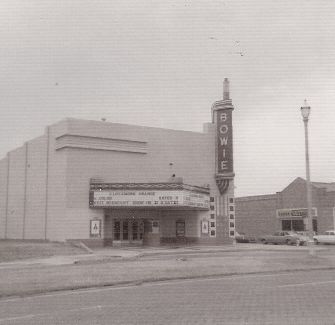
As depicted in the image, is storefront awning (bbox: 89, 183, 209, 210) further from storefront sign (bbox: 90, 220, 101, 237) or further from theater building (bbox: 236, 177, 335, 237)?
theater building (bbox: 236, 177, 335, 237)

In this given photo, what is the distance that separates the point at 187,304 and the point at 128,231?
2742 centimetres

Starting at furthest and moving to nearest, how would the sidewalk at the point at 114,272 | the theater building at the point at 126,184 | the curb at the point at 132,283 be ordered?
the theater building at the point at 126,184, the sidewalk at the point at 114,272, the curb at the point at 132,283

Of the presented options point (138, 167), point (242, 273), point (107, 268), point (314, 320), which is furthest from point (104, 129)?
point (314, 320)

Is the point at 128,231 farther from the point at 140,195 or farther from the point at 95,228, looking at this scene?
the point at 140,195

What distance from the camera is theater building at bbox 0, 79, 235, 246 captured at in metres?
35.6

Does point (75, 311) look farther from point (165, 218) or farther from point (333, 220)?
point (333, 220)

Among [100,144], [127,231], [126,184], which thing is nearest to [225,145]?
→ [126,184]

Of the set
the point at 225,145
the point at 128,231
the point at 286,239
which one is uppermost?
the point at 225,145

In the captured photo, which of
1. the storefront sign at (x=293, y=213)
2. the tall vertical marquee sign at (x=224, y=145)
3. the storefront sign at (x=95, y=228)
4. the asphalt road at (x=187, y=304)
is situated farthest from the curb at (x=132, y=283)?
the storefront sign at (x=293, y=213)

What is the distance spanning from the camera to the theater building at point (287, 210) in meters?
55.2

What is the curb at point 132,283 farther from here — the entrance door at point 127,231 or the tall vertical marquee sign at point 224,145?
the tall vertical marquee sign at point 224,145

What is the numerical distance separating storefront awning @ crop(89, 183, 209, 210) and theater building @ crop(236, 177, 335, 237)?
21.6 meters

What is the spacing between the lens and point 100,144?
36.8 meters

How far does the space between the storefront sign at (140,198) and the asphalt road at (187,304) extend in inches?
809
